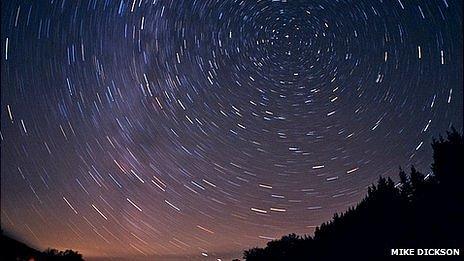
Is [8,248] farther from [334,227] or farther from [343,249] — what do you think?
[334,227]

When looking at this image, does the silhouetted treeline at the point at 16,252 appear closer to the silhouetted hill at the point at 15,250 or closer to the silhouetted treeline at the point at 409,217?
the silhouetted hill at the point at 15,250

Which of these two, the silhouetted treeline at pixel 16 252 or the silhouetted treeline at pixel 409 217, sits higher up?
the silhouetted treeline at pixel 409 217

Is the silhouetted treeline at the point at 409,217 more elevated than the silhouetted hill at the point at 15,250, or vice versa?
the silhouetted treeline at the point at 409,217

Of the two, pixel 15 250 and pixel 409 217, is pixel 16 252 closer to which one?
pixel 15 250

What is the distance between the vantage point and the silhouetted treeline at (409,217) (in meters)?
29.0

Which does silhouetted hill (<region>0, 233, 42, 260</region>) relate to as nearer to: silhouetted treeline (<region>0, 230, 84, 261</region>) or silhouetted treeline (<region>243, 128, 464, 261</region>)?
silhouetted treeline (<region>0, 230, 84, 261</region>)

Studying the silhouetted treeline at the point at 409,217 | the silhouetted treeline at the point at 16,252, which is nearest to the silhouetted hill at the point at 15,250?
the silhouetted treeline at the point at 16,252

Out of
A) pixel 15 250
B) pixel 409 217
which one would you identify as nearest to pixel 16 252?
pixel 15 250

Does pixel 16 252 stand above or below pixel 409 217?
below

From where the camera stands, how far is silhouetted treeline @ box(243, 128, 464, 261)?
1142 inches

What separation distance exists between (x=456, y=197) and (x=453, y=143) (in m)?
7.20

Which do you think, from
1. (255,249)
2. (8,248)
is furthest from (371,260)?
(255,249)

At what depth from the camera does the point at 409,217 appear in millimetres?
33438

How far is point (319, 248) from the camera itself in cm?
4891
